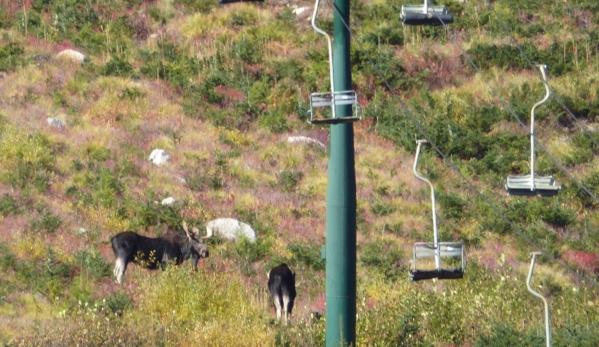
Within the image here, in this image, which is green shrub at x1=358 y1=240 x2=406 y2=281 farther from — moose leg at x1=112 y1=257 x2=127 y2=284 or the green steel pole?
the green steel pole

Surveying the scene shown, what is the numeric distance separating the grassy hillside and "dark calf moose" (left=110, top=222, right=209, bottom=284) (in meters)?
0.31

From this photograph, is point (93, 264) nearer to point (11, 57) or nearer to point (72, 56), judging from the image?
point (11, 57)

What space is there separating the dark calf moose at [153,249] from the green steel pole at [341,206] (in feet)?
16.1

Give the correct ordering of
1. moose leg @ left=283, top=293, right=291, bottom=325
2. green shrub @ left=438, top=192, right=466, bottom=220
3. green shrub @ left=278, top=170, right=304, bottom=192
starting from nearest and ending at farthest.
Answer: moose leg @ left=283, top=293, right=291, bottom=325
green shrub @ left=438, top=192, right=466, bottom=220
green shrub @ left=278, top=170, right=304, bottom=192

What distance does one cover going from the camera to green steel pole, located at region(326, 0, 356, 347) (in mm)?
12531

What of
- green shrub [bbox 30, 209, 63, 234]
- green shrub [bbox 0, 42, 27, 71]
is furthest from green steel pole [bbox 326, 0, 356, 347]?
green shrub [bbox 0, 42, 27, 71]

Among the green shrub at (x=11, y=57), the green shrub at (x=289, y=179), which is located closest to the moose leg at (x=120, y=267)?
the green shrub at (x=289, y=179)

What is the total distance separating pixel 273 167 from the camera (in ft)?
79.0

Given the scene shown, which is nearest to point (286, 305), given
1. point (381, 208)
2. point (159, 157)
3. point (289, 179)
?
point (381, 208)

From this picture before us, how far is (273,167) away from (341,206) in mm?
11535

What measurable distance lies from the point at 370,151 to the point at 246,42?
7.22 meters

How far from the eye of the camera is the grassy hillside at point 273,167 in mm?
14922

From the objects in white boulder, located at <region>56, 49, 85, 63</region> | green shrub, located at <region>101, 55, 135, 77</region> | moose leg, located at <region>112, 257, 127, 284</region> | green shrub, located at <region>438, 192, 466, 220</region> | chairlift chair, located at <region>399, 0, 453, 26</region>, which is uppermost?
chairlift chair, located at <region>399, 0, 453, 26</region>

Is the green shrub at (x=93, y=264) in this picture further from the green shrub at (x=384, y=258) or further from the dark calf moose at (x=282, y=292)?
the green shrub at (x=384, y=258)
